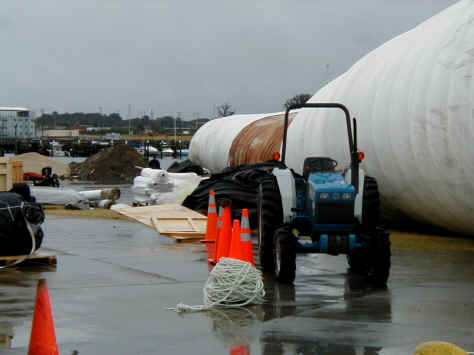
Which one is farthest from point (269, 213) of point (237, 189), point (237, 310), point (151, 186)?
point (151, 186)

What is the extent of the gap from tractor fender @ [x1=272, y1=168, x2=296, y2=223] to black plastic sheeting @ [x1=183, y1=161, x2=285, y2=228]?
634 cm

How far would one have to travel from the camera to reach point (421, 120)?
16.1 meters

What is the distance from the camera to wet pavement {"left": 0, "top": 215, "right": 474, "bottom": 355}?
801 centimetres

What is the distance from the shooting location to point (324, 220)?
1162 cm

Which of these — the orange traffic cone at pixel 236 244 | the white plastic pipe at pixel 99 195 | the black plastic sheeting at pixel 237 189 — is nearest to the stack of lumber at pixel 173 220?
the black plastic sheeting at pixel 237 189

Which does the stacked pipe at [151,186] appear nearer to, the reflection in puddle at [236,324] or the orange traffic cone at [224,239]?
the orange traffic cone at [224,239]

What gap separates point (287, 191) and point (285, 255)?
1.30 m

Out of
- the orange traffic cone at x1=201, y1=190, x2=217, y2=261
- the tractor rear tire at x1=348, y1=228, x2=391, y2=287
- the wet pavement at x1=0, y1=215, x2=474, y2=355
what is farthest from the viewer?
the orange traffic cone at x1=201, y1=190, x2=217, y2=261

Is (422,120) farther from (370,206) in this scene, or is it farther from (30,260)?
(30,260)

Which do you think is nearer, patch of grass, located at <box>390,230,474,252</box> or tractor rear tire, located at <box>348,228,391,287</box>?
tractor rear tire, located at <box>348,228,391,287</box>

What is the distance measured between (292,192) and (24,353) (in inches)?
225

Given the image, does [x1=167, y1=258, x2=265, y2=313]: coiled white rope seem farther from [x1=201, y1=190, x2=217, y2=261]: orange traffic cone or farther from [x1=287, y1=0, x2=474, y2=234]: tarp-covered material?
[x1=287, y1=0, x2=474, y2=234]: tarp-covered material

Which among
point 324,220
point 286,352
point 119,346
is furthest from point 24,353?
point 324,220

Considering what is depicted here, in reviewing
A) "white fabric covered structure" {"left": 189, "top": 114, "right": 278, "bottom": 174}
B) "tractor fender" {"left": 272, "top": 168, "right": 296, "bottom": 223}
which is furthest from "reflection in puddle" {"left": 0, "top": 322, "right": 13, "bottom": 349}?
"white fabric covered structure" {"left": 189, "top": 114, "right": 278, "bottom": 174}
